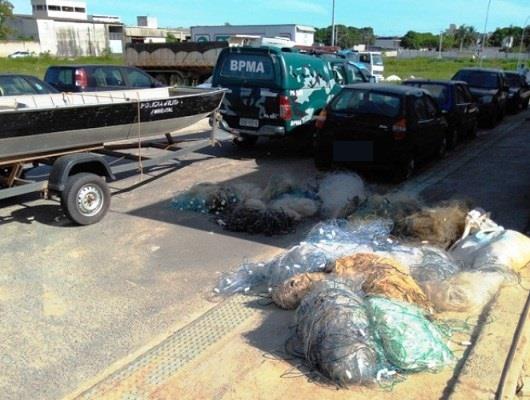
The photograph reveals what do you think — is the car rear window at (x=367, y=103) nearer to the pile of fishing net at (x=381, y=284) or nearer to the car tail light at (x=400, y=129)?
the car tail light at (x=400, y=129)

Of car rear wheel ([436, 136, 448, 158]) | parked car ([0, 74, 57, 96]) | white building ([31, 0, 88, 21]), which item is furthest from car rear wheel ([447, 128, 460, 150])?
white building ([31, 0, 88, 21])

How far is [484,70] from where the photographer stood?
17.8 metres

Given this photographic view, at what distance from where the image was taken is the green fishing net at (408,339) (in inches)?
138

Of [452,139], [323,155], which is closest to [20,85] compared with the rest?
[323,155]

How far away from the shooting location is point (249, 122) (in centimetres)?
1023

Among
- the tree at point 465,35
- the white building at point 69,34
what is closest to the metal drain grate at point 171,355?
the white building at point 69,34

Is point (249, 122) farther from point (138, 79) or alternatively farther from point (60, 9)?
point (60, 9)

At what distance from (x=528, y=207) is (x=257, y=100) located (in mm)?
5098

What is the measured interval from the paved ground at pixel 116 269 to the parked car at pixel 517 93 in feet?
41.3

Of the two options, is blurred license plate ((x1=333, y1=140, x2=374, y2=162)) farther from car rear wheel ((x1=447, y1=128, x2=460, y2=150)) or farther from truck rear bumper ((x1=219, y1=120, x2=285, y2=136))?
car rear wheel ((x1=447, y1=128, x2=460, y2=150))

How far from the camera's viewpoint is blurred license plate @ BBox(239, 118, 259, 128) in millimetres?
10172

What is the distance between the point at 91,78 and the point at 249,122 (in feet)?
18.2

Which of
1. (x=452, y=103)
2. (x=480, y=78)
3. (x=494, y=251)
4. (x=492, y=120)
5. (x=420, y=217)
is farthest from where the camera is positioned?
(x=480, y=78)

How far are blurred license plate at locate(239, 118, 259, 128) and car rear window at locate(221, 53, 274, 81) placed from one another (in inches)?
31.4
